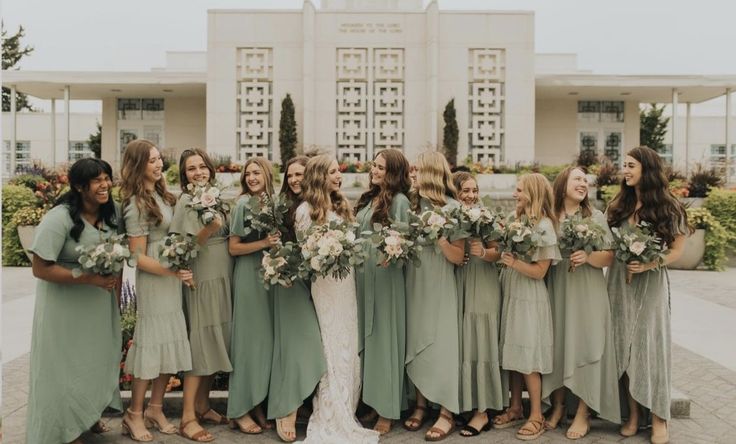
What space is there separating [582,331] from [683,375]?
262 cm

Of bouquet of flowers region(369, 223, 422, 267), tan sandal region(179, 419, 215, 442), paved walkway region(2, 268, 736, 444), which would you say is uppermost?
bouquet of flowers region(369, 223, 422, 267)

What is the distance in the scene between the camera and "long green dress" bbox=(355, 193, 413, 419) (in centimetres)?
514

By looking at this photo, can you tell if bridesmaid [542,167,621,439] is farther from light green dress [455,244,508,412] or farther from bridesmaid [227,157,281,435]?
bridesmaid [227,157,281,435]

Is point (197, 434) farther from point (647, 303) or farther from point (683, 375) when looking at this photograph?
point (683, 375)

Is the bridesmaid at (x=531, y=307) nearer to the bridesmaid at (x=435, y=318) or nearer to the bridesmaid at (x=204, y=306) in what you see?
the bridesmaid at (x=435, y=318)

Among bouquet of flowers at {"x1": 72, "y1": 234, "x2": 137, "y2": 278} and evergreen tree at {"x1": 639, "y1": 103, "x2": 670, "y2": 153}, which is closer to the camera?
bouquet of flowers at {"x1": 72, "y1": 234, "x2": 137, "y2": 278}

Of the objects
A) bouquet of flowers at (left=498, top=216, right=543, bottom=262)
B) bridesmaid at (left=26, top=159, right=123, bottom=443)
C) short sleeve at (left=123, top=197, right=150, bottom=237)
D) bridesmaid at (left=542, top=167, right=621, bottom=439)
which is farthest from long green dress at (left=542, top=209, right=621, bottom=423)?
bridesmaid at (left=26, top=159, right=123, bottom=443)

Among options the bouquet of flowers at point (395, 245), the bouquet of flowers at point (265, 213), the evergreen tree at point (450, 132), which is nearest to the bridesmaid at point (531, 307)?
the bouquet of flowers at point (395, 245)

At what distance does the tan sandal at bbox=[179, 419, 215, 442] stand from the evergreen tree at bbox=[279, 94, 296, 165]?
1643 centimetres

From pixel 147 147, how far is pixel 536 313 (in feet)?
10.9

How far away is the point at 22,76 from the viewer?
23.0 m

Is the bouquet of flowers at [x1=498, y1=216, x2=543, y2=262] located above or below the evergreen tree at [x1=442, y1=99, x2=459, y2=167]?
below

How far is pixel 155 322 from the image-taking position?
486 centimetres

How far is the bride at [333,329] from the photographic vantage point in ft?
16.2
